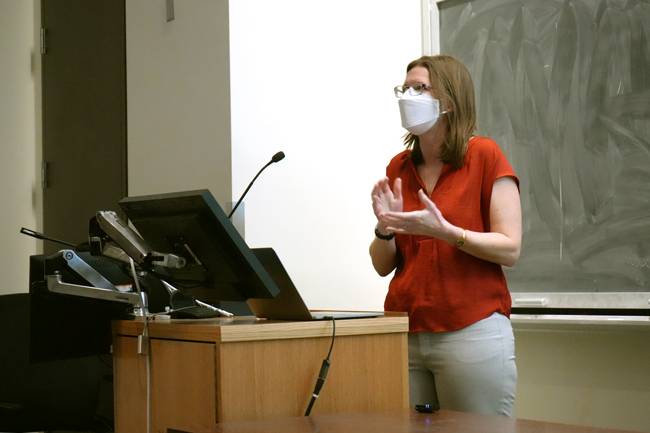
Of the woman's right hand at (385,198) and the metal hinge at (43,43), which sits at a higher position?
the metal hinge at (43,43)

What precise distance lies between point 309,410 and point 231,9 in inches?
61.6

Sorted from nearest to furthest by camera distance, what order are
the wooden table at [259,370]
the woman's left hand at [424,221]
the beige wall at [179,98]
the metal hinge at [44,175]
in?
1. the wooden table at [259,370]
2. the woman's left hand at [424,221]
3. the beige wall at [179,98]
4. the metal hinge at [44,175]

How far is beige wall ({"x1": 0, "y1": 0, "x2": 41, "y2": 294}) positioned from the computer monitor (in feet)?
6.84

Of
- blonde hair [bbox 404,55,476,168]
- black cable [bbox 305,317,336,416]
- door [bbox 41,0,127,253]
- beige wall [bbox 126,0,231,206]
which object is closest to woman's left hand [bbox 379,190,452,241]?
blonde hair [bbox 404,55,476,168]

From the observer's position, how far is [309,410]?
1338 millimetres

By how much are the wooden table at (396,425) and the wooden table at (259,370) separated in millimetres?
153

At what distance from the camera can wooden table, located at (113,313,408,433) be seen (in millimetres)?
1281

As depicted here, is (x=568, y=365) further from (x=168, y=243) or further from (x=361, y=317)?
(x=168, y=243)

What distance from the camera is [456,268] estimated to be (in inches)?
65.7

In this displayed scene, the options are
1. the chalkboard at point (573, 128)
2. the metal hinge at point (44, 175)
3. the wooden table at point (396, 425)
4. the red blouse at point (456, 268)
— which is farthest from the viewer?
the metal hinge at point (44, 175)

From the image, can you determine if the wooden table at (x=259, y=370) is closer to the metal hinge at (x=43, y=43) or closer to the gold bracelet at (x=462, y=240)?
the gold bracelet at (x=462, y=240)

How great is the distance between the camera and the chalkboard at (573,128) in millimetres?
2318

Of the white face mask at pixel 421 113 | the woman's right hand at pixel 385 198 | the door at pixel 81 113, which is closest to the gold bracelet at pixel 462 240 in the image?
the woman's right hand at pixel 385 198

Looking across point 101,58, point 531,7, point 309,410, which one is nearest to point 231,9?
point 101,58
